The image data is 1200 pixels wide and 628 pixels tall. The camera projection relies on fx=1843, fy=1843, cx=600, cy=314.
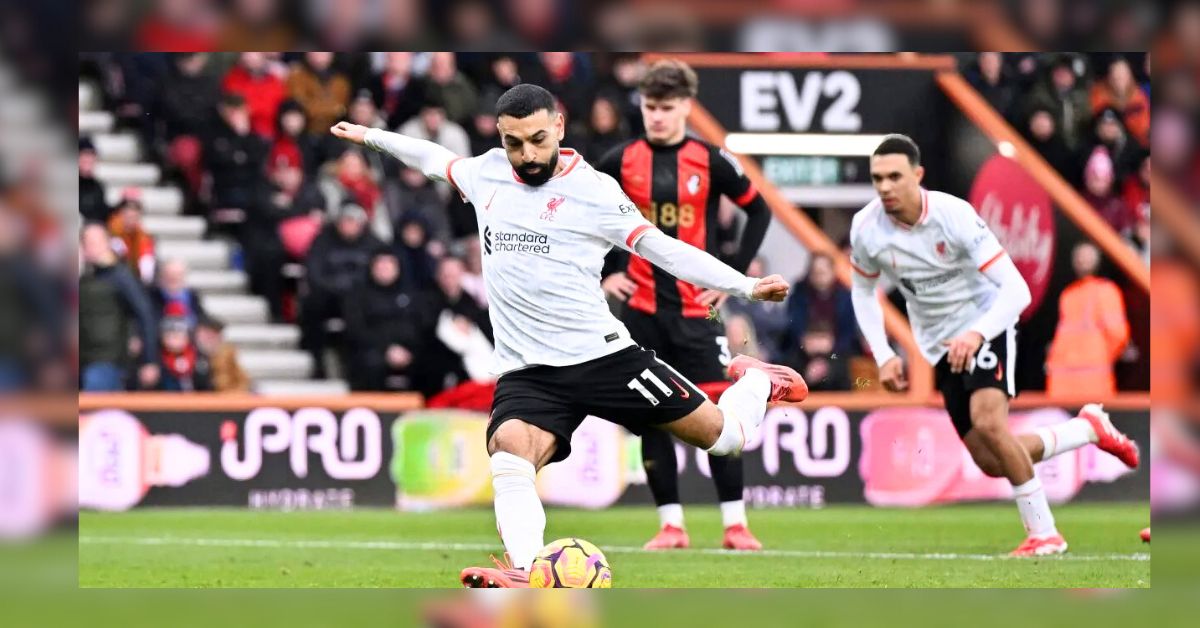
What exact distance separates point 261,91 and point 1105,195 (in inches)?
226

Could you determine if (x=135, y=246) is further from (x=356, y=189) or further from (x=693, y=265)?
(x=693, y=265)

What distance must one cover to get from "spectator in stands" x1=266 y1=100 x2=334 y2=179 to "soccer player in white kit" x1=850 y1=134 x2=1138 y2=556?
15.1ft

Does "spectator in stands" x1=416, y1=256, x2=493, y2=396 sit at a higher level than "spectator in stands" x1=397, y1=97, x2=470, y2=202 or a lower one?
lower

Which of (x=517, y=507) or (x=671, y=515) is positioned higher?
(x=517, y=507)

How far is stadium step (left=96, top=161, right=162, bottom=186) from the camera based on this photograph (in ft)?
39.9

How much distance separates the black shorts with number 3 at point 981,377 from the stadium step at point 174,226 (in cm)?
573

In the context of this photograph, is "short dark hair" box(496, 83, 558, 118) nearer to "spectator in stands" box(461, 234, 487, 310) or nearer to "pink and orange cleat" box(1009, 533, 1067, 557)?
"pink and orange cleat" box(1009, 533, 1067, 557)

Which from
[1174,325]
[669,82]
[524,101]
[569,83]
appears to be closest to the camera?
[1174,325]

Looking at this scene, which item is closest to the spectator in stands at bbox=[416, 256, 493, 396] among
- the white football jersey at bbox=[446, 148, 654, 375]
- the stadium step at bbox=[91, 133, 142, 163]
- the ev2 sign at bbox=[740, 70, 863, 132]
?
the stadium step at bbox=[91, 133, 142, 163]

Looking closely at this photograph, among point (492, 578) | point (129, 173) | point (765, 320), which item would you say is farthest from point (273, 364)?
point (492, 578)

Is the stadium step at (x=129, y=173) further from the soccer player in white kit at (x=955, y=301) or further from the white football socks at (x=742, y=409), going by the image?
the white football socks at (x=742, y=409)

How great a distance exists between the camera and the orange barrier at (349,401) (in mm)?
12523

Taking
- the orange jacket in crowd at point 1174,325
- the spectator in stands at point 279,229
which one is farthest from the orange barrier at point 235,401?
the orange jacket in crowd at point 1174,325

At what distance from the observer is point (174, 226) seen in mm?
12844
